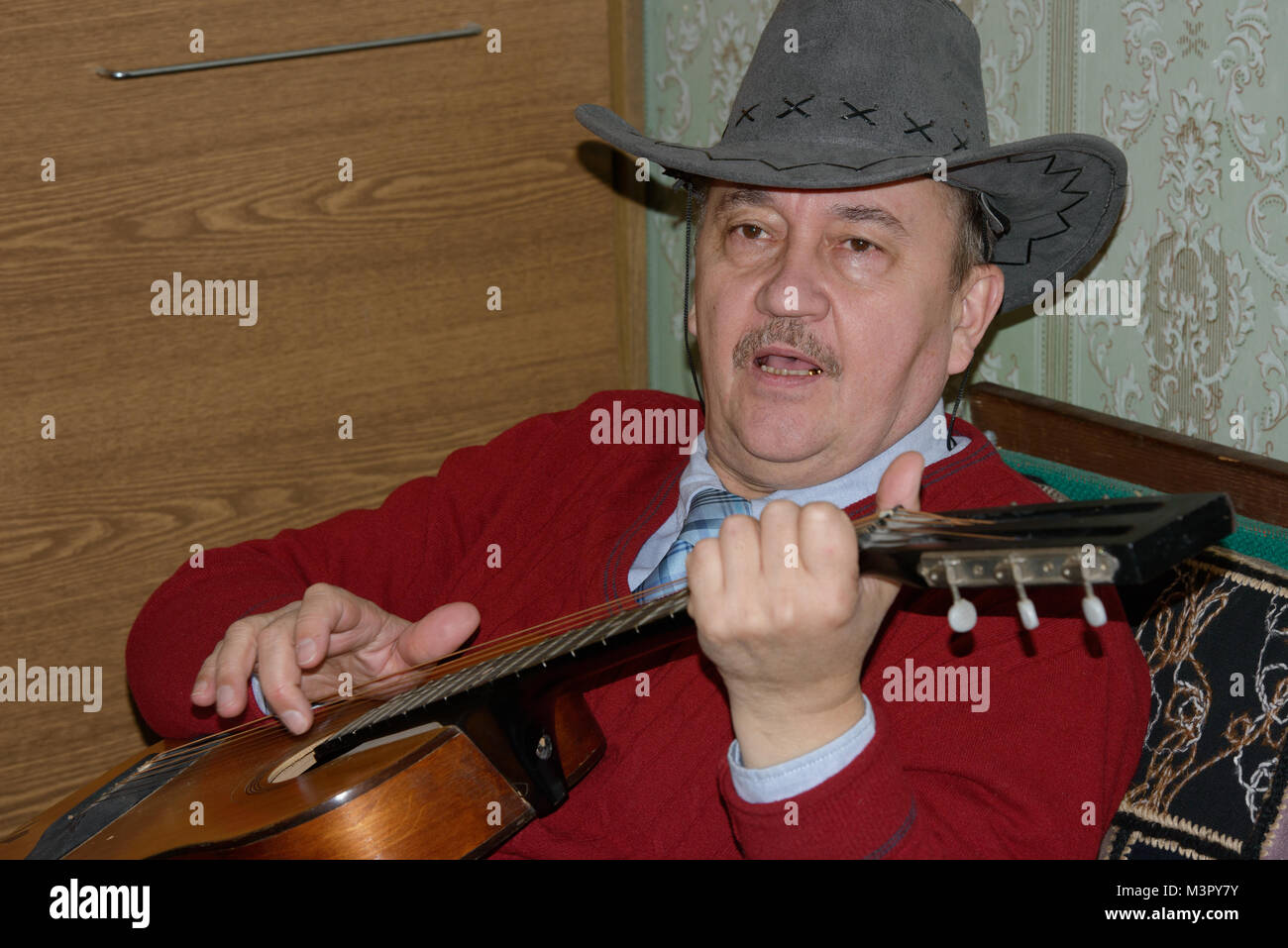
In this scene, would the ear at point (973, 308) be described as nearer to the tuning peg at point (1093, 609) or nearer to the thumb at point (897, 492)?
the thumb at point (897, 492)

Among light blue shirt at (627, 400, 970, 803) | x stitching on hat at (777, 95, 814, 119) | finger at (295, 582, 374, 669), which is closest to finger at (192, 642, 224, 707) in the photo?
finger at (295, 582, 374, 669)

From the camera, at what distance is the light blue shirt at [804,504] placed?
1.01 m

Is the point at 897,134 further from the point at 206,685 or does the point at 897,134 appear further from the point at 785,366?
the point at 206,685

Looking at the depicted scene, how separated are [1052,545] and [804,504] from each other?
1.66ft

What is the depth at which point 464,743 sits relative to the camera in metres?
1.12

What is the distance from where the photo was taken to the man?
103 cm

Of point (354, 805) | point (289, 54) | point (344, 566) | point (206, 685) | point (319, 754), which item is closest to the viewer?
point (354, 805)

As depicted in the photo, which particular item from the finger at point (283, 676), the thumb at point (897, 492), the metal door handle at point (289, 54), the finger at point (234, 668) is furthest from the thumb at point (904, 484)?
the metal door handle at point (289, 54)

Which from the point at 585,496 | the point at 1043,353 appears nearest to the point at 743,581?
the point at 585,496

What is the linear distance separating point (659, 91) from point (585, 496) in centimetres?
96

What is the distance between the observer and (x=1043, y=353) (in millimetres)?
1607

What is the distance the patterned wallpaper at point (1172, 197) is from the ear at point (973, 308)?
5.9 inches

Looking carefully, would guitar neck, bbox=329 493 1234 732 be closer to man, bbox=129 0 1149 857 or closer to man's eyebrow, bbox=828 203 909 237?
man, bbox=129 0 1149 857

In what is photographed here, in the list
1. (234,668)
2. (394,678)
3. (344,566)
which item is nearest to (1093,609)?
(394,678)
